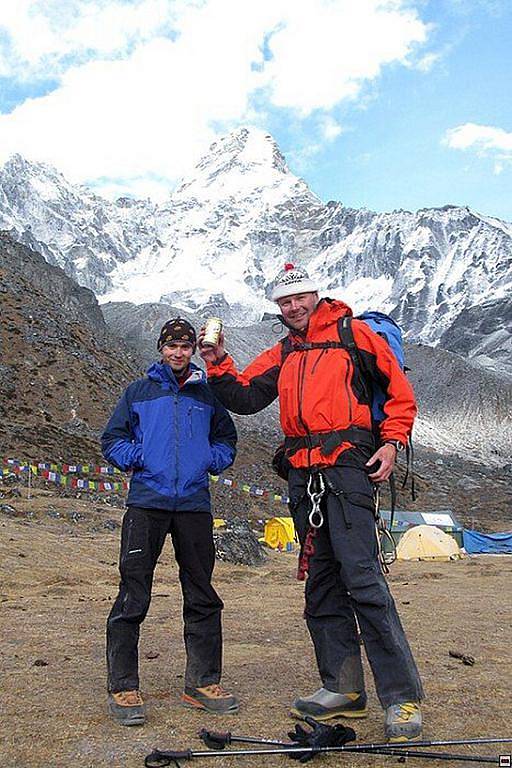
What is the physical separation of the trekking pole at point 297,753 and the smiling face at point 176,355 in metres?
2.36

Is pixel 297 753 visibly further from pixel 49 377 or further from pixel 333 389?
pixel 49 377

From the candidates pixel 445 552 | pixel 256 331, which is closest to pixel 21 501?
pixel 445 552

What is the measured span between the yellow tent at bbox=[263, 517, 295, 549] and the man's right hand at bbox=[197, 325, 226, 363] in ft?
77.3

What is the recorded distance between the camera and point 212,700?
14.5ft

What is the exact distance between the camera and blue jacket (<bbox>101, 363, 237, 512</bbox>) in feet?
15.5

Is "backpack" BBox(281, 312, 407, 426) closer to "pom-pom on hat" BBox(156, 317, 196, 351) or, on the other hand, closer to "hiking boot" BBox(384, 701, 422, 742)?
"pom-pom on hat" BBox(156, 317, 196, 351)

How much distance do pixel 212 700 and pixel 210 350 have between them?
7.08 feet

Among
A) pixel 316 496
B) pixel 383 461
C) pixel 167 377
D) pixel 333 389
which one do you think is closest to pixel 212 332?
pixel 167 377

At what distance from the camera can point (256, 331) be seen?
12244 cm

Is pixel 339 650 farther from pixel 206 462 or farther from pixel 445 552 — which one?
pixel 445 552

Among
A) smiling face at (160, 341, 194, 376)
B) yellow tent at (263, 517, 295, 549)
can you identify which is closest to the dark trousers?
smiling face at (160, 341, 194, 376)

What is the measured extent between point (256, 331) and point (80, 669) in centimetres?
11752

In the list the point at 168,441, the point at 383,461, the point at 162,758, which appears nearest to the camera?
the point at 162,758

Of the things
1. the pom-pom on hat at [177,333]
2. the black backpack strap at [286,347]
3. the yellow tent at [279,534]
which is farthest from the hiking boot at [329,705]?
the yellow tent at [279,534]
